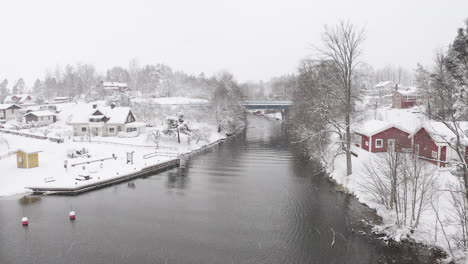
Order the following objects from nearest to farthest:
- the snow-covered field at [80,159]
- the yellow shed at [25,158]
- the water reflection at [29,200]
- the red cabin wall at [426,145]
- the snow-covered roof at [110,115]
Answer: the water reflection at [29,200], the red cabin wall at [426,145], the snow-covered field at [80,159], the yellow shed at [25,158], the snow-covered roof at [110,115]

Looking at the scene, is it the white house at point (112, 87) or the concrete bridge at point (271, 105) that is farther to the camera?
the white house at point (112, 87)

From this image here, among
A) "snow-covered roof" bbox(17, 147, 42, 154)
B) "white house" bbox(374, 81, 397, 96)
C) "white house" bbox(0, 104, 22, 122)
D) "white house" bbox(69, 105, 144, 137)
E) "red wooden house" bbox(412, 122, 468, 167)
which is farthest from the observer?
"white house" bbox(374, 81, 397, 96)

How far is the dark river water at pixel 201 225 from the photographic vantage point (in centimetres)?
1661

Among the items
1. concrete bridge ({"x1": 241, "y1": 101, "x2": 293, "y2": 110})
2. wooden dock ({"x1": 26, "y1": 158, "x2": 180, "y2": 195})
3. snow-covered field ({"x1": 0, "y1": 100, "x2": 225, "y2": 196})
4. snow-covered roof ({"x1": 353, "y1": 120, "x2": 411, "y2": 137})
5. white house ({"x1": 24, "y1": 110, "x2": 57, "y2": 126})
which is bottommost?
wooden dock ({"x1": 26, "y1": 158, "x2": 180, "y2": 195})

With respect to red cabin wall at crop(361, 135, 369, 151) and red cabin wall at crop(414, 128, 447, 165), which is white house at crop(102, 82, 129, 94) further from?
red cabin wall at crop(414, 128, 447, 165)

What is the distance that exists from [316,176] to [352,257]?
15.5 meters

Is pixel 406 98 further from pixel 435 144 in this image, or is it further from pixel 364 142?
pixel 435 144

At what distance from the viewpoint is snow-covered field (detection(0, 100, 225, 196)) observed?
29531mm

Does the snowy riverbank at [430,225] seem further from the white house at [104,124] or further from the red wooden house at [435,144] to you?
the white house at [104,124]

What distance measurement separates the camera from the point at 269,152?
147ft

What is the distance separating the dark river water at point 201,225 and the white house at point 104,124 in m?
23.6

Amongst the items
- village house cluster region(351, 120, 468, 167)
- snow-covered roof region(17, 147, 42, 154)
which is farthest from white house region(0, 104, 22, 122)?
village house cluster region(351, 120, 468, 167)

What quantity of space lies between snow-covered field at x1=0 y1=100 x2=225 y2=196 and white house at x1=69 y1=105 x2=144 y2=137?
2.65m

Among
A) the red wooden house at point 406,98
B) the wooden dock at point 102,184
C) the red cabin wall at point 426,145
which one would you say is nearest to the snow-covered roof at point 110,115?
the wooden dock at point 102,184
